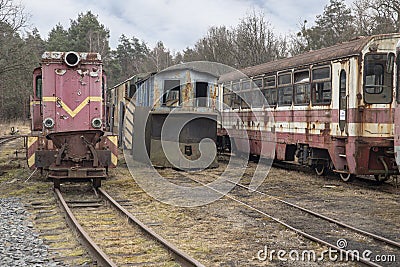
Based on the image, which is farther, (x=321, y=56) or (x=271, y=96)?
(x=271, y=96)

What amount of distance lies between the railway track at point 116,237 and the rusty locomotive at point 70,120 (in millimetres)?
1064

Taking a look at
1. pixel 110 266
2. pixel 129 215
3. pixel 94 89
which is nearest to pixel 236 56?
pixel 94 89

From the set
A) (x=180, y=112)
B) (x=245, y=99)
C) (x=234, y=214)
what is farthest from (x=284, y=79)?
(x=234, y=214)

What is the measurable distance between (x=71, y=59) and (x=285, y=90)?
6766mm

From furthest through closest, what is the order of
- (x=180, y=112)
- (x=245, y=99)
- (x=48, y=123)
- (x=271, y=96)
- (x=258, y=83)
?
(x=245, y=99) < (x=258, y=83) < (x=271, y=96) < (x=180, y=112) < (x=48, y=123)

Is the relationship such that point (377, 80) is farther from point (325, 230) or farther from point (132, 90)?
point (132, 90)

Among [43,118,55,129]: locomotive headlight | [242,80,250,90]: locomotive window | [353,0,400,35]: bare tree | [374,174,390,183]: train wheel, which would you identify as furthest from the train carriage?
[353,0,400,35]: bare tree

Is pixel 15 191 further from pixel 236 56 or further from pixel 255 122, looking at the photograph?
pixel 236 56

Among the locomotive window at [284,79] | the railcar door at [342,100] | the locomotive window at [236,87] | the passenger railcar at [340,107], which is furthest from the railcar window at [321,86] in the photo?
the locomotive window at [236,87]

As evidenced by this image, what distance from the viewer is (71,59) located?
12641mm

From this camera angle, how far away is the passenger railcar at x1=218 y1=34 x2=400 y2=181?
12117mm

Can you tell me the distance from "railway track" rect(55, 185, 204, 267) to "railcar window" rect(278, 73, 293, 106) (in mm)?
7235

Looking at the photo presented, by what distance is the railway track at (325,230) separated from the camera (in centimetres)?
687

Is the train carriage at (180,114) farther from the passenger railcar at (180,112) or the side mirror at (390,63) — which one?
the side mirror at (390,63)
